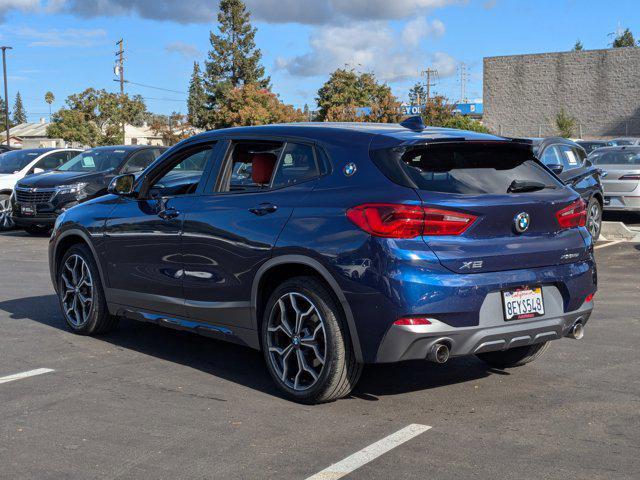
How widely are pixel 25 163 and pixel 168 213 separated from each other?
48.8 feet

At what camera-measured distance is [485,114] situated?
77000 millimetres

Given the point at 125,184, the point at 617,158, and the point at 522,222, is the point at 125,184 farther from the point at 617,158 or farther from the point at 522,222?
the point at 617,158

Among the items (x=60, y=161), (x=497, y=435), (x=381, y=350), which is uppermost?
(x=60, y=161)

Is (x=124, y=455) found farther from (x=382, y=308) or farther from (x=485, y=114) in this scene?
(x=485, y=114)

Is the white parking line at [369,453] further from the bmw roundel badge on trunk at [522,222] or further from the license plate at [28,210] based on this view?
the license plate at [28,210]

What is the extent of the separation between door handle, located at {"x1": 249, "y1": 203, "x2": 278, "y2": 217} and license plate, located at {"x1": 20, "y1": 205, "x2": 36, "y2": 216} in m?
12.1

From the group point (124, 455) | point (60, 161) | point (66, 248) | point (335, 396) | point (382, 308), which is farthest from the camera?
point (60, 161)

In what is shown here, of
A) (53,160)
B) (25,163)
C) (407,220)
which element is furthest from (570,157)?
(25,163)

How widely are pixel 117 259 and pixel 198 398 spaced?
5.89 ft

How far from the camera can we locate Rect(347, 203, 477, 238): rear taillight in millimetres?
5039

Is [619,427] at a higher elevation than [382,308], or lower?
lower

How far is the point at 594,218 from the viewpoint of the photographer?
1470 cm

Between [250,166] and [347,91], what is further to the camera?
[347,91]

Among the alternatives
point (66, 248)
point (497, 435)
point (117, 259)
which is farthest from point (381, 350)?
point (66, 248)
